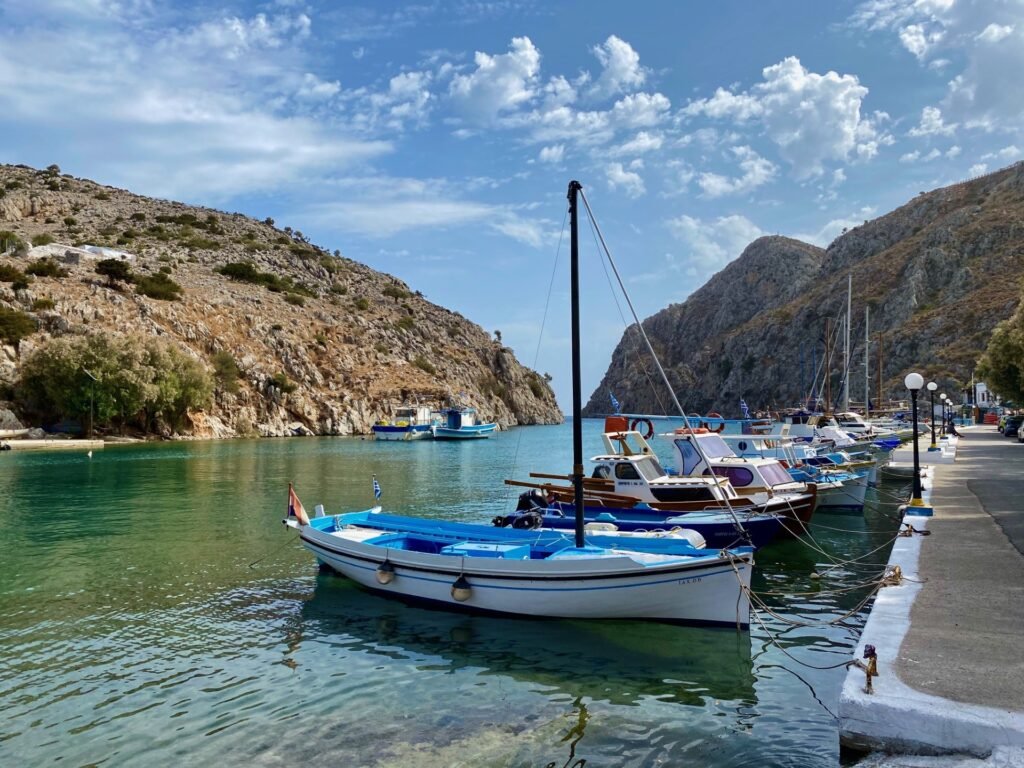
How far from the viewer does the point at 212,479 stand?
3825 cm

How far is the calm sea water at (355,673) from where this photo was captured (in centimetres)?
843

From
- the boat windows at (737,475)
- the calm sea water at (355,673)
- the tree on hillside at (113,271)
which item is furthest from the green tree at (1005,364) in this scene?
the tree on hillside at (113,271)

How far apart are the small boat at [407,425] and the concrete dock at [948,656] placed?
72.7 m

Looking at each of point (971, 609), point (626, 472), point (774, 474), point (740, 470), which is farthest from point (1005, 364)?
point (971, 609)

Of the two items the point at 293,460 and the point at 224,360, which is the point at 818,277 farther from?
the point at 293,460

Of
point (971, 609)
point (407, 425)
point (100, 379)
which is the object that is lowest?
point (971, 609)

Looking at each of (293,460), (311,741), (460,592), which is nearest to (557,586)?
(460,592)

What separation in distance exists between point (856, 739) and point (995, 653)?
2442mm

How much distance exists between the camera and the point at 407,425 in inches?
3391

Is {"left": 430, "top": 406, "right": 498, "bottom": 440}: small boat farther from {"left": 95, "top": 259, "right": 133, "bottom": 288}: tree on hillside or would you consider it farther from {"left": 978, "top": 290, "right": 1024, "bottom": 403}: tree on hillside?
{"left": 978, "top": 290, "right": 1024, "bottom": 403}: tree on hillside

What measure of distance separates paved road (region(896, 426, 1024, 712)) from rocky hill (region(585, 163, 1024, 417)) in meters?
60.5

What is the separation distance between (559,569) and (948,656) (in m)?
6.17

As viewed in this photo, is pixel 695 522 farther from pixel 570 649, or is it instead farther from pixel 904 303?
pixel 904 303

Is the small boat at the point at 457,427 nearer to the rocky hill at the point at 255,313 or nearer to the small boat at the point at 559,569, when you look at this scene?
the rocky hill at the point at 255,313
